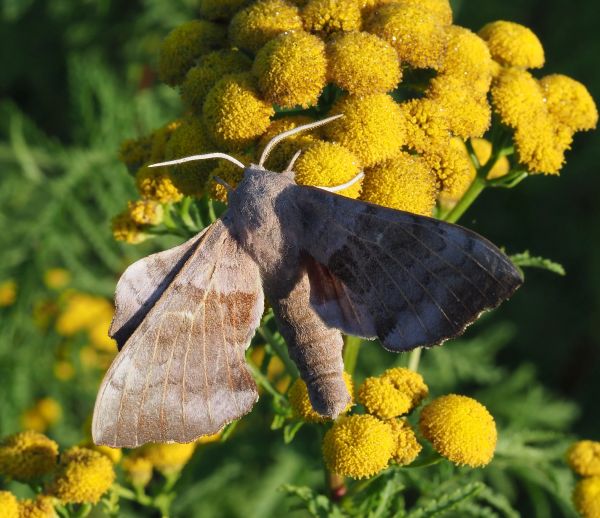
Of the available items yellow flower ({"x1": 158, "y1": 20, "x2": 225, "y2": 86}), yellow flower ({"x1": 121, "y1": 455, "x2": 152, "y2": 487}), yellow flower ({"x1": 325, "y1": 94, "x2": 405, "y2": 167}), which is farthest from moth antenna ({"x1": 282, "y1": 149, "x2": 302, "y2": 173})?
yellow flower ({"x1": 121, "y1": 455, "x2": 152, "y2": 487})

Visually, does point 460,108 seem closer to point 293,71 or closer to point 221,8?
point 293,71

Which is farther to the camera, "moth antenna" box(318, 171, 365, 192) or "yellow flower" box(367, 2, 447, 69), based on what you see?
"yellow flower" box(367, 2, 447, 69)

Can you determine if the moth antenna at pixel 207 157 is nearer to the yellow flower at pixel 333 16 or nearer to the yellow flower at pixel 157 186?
the yellow flower at pixel 157 186

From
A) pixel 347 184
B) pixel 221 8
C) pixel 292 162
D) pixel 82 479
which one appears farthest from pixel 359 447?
pixel 221 8

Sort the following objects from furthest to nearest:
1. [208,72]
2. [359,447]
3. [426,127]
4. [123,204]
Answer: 1. [123,204]
2. [208,72]
3. [426,127]
4. [359,447]

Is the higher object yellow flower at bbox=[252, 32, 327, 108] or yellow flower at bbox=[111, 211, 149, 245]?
yellow flower at bbox=[252, 32, 327, 108]

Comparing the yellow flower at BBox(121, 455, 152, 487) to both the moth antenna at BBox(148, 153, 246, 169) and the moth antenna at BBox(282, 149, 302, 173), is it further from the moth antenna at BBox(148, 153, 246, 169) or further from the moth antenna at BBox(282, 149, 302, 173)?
the moth antenna at BBox(282, 149, 302, 173)

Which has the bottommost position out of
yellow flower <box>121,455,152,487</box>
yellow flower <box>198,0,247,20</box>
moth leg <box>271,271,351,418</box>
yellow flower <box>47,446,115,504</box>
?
yellow flower <box>121,455,152,487</box>
